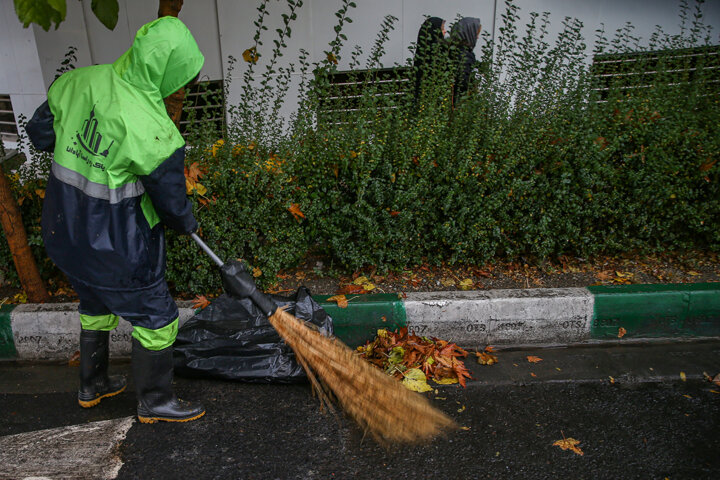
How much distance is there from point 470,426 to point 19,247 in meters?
3.05

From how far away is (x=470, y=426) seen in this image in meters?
2.81

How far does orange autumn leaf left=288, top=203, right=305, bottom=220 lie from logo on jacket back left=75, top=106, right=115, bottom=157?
57.6 inches

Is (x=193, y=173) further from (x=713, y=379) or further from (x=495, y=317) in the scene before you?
(x=713, y=379)

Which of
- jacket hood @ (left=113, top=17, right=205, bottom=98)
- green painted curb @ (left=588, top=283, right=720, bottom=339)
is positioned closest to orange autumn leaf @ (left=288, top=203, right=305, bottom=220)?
jacket hood @ (left=113, top=17, right=205, bottom=98)

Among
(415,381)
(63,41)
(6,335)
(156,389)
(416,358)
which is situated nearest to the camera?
(156,389)

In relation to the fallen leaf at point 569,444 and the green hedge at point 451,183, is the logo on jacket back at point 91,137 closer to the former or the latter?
the green hedge at point 451,183

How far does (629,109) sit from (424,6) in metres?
3.46

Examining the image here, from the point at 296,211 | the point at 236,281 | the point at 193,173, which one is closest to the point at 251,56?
→ the point at 193,173

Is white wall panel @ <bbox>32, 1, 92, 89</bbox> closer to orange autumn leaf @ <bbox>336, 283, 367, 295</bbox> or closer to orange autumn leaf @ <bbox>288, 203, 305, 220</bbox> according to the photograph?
orange autumn leaf @ <bbox>288, 203, 305, 220</bbox>

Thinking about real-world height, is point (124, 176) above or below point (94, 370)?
above

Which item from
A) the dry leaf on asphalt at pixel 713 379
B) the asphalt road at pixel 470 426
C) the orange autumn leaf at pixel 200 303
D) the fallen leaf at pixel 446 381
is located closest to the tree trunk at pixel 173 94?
the orange autumn leaf at pixel 200 303

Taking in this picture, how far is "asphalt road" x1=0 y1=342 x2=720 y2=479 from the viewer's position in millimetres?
2504

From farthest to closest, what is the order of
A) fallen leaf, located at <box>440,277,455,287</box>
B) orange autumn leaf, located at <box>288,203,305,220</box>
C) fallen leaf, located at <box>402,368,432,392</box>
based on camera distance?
fallen leaf, located at <box>440,277,455,287</box>, orange autumn leaf, located at <box>288,203,305,220</box>, fallen leaf, located at <box>402,368,432,392</box>

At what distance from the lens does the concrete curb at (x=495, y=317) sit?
3.43 metres
